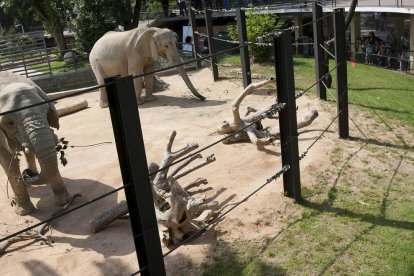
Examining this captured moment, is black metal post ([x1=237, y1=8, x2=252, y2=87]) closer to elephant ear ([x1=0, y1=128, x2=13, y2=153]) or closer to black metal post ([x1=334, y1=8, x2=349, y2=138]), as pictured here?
black metal post ([x1=334, y1=8, x2=349, y2=138])

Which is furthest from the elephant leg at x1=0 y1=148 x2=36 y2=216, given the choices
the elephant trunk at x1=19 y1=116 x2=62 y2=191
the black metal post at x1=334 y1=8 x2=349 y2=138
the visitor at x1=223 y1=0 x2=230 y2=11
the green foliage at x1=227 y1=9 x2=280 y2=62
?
the visitor at x1=223 y1=0 x2=230 y2=11

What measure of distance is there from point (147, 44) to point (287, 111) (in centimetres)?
625

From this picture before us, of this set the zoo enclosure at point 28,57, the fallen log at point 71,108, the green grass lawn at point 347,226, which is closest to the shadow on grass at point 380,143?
the green grass lawn at point 347,226

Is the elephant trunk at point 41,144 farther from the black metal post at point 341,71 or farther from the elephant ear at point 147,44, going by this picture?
the elephant ear at point 147,44

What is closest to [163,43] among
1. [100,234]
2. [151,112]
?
[151,112]

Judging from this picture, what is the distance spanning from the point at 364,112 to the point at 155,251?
530 centimetres

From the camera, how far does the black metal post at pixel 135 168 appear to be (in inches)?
104

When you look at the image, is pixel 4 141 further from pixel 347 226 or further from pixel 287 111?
pixel 347 226

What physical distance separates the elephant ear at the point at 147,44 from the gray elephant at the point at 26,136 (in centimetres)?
428

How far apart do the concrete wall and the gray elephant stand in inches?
382

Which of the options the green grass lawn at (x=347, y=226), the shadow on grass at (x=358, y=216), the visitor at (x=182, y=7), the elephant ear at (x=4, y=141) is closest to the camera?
the green grass lawn at (x=347, y=226)

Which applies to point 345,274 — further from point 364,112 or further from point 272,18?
point 272,18

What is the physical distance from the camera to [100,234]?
Answer: 495cm

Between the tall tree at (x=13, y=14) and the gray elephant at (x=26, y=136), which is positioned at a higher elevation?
the tall tree at (x=13, y=14)
